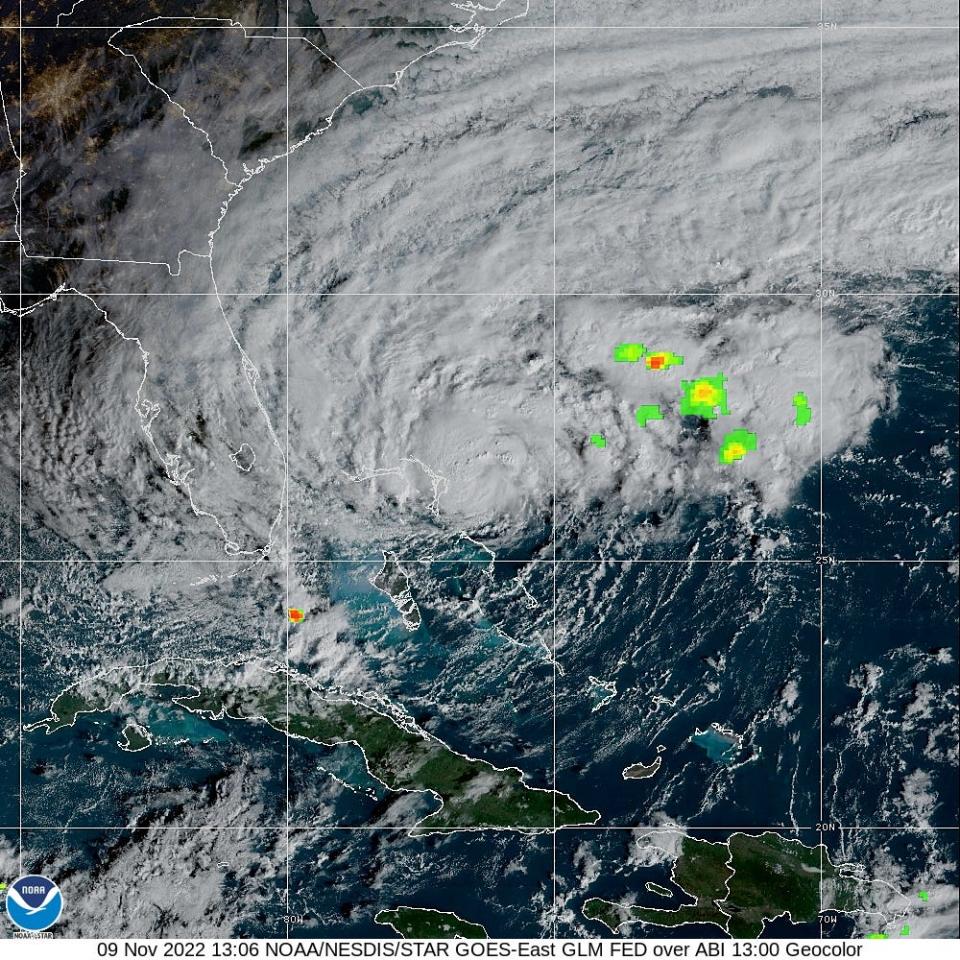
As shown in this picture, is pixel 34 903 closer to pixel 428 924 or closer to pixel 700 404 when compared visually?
pixel 428 924

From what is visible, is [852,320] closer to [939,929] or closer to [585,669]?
[585,669]

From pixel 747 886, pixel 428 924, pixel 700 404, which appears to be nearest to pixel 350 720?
pixel 428 924

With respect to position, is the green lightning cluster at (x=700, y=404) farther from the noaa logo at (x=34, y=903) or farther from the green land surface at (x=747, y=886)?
the noaa logo at (x=34, y=903)

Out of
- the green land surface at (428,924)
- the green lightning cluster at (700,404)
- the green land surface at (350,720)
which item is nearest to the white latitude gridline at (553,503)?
the green land surface at (350,720)

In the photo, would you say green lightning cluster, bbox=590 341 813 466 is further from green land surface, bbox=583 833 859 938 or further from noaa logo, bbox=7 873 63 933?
A: noaa logo, bbox=7 873 63 933

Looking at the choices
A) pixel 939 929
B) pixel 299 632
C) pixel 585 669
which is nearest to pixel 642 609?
pixel 585 669

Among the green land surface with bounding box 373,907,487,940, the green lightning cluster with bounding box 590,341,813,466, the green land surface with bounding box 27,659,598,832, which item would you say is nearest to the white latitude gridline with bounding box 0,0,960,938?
the green land surface with bounding box 27,659,598,832
